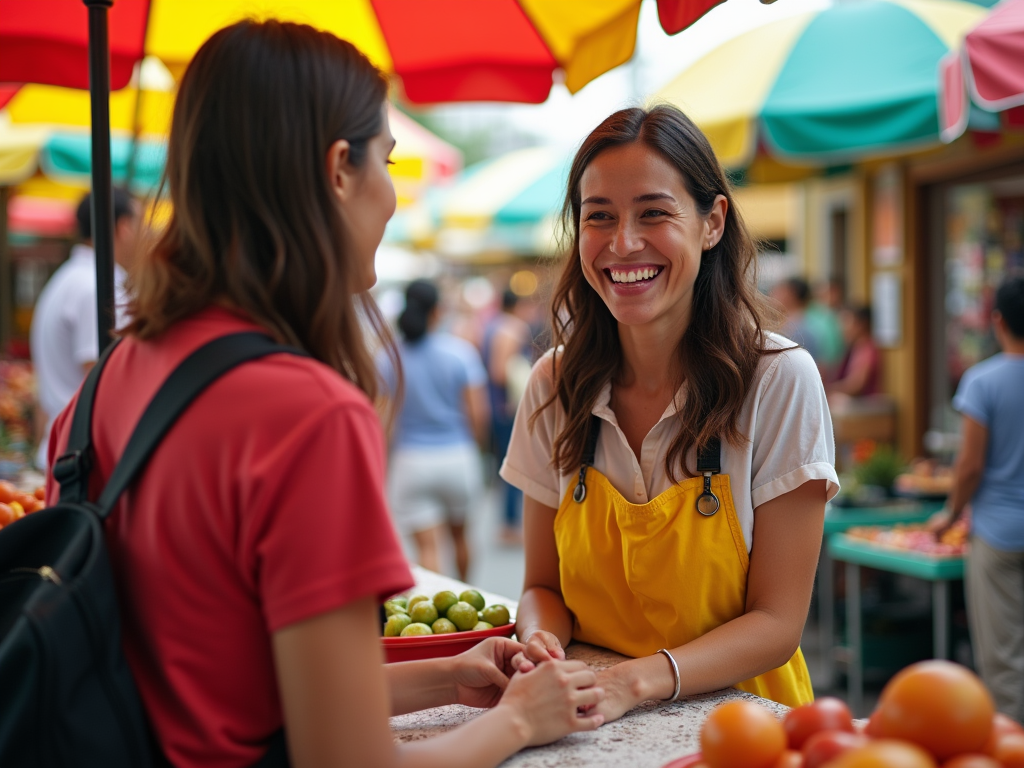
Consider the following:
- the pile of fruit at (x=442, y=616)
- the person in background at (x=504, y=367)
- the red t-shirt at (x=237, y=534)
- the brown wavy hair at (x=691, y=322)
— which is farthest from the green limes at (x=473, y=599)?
the person in background at (x=504, y=367)

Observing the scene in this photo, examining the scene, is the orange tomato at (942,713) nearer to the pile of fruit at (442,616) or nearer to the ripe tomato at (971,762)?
the ripe tomato at (971,762)

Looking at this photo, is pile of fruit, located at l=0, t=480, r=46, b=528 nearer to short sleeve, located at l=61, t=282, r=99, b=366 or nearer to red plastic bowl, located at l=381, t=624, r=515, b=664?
red plastic bowl, located at l=381, t=624, r=515, b=664

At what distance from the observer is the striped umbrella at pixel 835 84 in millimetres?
5090

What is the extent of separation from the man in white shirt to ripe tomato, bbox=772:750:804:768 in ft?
14.5

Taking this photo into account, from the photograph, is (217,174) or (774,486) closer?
(217,174)

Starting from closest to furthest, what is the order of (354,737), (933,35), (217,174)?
(354,737) → (217,174) → (933,35)

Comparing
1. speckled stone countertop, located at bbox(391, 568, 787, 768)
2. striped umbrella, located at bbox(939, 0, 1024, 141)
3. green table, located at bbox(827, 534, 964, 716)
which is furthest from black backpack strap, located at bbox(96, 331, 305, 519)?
green table, located at bbox(827, 534, 964, 716)

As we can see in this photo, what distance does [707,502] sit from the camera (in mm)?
2031

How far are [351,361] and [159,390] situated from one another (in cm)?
25

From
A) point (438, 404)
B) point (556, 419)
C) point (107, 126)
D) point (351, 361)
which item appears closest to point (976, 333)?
point (438, 404)

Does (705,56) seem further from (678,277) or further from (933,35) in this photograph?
(678,277)

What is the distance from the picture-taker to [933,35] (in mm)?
5426

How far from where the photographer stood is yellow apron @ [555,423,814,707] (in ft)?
6.66

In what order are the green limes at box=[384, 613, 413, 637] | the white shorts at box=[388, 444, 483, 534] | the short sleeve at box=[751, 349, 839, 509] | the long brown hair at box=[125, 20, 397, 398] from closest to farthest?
the long brown hair at box=[125, 20, 397, 398]
the short sleeve at box=[751, 349, 839, 509]
the green limes at box=[384, 613, 413, 637]
the white shorts at box=[388, 444, 483, 534]
